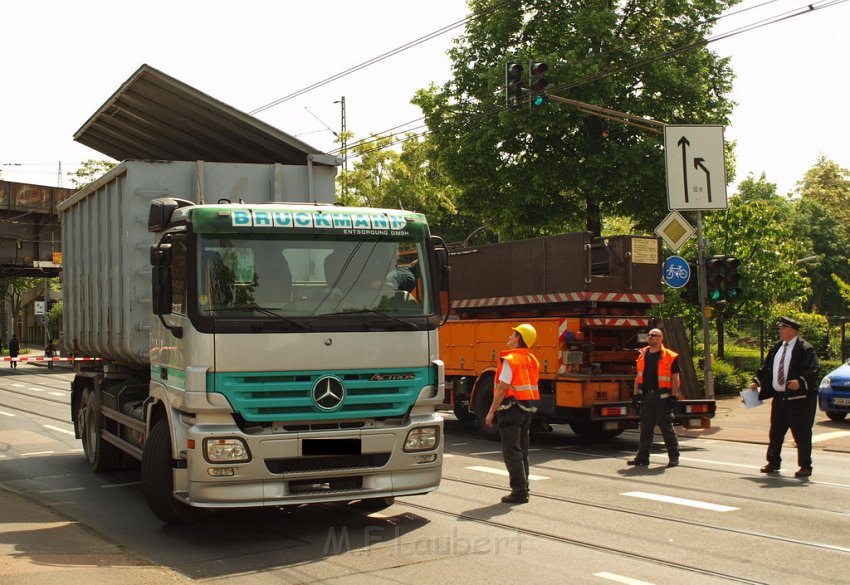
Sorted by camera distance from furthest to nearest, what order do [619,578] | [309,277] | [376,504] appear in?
[376,504] → [309,277] → [619,578]

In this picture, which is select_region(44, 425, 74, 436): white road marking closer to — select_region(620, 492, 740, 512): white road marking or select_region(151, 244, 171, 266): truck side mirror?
select_region(151, 244, 171, 266): truck side mirror

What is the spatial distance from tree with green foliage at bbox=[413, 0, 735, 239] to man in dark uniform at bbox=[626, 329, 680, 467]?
1436cm

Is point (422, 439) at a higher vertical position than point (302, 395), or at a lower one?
lower

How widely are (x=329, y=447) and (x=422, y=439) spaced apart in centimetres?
84

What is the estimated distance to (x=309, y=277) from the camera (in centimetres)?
822

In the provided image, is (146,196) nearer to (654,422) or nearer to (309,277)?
(309,277)

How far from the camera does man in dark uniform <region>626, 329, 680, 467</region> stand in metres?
12.7

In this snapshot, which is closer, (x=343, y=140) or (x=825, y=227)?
(x=343, y=140)


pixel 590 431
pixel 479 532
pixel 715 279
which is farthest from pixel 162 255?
pixel 715 279

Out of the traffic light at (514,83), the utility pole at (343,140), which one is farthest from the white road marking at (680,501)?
the utility pole at (343,140)

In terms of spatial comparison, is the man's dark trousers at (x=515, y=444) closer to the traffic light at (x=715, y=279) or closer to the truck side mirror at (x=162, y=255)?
the truck side mirror at (x=162, y=255)

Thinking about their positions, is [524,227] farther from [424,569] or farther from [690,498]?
[424,569]

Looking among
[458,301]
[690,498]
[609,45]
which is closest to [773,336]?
[609,45]

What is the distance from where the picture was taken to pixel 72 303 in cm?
1401
